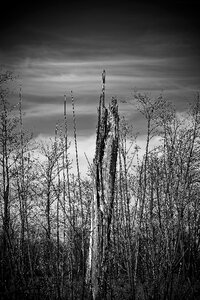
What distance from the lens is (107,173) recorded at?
415cm

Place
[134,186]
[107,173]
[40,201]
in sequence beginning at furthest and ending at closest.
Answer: [40,201]
[134,186]
[107,173]

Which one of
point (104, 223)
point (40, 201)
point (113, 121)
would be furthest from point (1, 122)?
point (40, 201)

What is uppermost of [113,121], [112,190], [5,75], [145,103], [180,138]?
[5,75]

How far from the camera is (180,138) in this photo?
10.5 m

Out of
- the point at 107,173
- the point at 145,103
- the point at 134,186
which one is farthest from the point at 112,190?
the point at 134,186

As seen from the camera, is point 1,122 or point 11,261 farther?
point 1,122

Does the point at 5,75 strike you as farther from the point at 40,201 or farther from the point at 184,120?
the point at 40,201

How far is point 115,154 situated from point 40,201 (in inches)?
563

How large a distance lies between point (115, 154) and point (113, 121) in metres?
0.57

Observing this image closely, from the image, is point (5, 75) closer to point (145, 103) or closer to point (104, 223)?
point (145, 103)

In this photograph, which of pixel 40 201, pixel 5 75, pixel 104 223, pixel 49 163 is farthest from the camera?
pixel 40 201

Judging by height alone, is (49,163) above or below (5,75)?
below

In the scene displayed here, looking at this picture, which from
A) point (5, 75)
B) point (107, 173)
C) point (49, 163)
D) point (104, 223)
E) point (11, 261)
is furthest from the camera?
point (49, 163)

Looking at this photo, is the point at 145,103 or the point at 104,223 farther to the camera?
the point at 145,103
